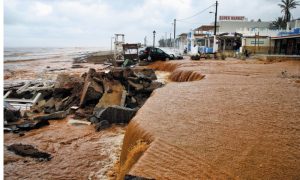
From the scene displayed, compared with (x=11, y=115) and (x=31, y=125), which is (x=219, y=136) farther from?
(x=11, y=115)

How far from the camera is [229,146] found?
523cm

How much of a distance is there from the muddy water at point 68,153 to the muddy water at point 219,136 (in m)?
0.95

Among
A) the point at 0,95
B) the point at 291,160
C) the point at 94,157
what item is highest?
the point at 0,95

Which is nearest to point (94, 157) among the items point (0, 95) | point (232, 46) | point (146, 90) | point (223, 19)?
point (0, 95)

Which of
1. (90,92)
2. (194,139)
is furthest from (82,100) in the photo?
(194,139)

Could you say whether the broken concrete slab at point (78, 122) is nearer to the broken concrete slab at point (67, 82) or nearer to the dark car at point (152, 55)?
the broken concrete slab at point (67, 82)

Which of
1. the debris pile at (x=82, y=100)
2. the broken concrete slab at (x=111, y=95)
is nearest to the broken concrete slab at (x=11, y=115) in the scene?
the debris pile at (x=82, y=100)

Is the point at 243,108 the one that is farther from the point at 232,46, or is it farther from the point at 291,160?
the point at 232,46

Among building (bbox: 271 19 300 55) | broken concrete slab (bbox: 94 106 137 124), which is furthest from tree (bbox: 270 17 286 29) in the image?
broken concrete slab (bbox: 94 106 137 124)

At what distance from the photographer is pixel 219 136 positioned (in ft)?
18.6

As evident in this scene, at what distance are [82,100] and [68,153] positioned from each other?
507 centimetres

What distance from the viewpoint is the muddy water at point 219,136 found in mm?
4465

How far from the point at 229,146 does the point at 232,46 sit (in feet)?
144

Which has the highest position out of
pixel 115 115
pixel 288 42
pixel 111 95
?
pixel 288 42
